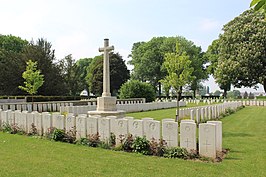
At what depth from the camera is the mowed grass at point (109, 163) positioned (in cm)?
537

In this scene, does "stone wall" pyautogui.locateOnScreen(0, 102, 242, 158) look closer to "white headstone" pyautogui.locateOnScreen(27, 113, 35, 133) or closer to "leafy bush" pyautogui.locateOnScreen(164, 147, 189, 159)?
"white headstone" pyautogui.locateOnScreen(27, 113, 35, 133)

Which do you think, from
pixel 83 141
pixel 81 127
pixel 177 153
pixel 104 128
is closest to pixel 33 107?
pixel 81 127

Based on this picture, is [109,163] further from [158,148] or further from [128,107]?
[128,107]

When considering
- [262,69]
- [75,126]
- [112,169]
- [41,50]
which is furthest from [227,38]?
[112,169]

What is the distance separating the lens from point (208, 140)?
252 inches

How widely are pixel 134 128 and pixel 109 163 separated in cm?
164

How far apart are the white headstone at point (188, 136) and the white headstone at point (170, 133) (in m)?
0.20

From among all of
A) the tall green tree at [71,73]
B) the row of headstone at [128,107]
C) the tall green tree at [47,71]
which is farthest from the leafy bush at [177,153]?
the tall green tree at [71,73]

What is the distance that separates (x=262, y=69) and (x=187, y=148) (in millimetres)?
30249

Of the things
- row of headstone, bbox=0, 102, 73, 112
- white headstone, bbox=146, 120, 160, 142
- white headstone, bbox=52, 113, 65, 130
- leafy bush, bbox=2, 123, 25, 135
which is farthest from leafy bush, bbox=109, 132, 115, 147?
row of headstone, bbox=0, 102, 73, 112

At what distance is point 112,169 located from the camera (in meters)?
5.59

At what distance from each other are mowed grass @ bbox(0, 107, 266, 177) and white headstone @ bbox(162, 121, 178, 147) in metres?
0.60

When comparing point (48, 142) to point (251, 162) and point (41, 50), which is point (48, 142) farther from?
point (41, 50)

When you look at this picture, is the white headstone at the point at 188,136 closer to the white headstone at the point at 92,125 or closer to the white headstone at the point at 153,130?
the white headstone at the point at 153,130
